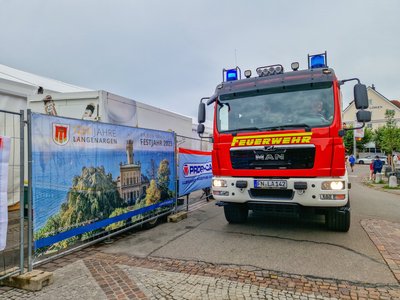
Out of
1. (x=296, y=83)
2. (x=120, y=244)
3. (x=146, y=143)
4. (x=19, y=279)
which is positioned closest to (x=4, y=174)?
(x=19, y=279)

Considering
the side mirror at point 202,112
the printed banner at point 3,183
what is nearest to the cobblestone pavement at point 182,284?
the printed banner at point 3,183

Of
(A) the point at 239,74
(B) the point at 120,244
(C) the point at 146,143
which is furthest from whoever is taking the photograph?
(A) the point at 239,74

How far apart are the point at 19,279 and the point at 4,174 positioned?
131 cm

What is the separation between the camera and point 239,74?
267 inches

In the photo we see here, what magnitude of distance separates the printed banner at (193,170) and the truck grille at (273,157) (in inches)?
94.7

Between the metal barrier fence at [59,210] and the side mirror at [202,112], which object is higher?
the side mirror at [202,112]

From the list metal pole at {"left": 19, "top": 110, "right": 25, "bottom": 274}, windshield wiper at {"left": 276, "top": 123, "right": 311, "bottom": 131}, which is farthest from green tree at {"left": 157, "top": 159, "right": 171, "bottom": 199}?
metal pole at {"left": 19, "top": 110, "right": 25, "bottom": 274}

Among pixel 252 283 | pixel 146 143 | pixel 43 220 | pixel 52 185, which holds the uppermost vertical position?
pixel 146 143

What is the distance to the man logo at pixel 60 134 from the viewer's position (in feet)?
13.5

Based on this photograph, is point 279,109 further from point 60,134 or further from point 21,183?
point 21,183

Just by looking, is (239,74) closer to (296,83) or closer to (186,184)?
(296,83)

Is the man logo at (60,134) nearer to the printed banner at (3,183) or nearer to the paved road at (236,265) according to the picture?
the printed banner at (3,183)

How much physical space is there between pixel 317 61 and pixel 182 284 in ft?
16.4

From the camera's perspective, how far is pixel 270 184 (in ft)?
17.6
